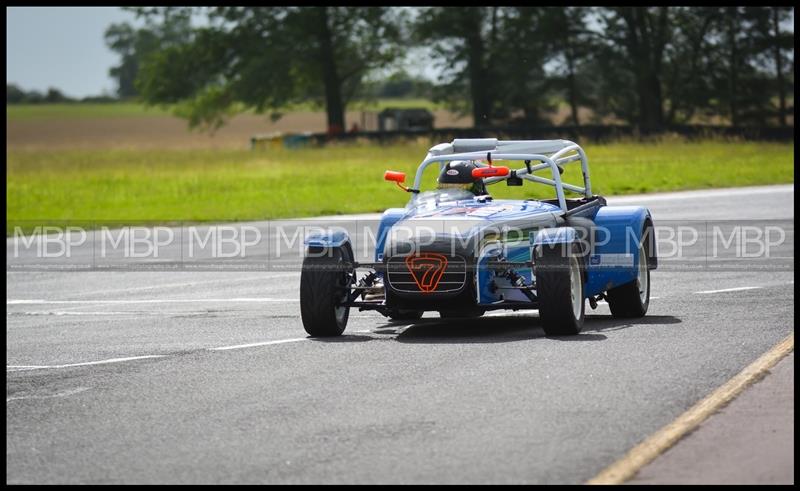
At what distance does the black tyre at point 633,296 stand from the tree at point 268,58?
55407mm

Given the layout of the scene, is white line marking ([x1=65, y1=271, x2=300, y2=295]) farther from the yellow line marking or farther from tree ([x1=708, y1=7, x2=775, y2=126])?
tree ([x1=708, y1=7, x2=775, y2=126])

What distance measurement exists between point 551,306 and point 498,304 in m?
0.41

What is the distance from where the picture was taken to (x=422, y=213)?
39.1 feet

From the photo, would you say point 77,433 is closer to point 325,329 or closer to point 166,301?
point 325,329

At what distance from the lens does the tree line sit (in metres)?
63.9

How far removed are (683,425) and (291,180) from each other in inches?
1224

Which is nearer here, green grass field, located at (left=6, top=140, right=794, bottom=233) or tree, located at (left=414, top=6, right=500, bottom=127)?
green grass field, located at (left=6, top=140, right=794, bottom=233)

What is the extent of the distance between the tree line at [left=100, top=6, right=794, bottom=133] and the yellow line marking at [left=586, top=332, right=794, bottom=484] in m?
53.9

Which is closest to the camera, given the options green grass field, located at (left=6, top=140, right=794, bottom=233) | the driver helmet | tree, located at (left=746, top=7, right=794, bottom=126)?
the driver helmet

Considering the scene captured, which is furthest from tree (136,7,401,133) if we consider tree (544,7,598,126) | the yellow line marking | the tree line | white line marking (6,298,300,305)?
the yellow line marking

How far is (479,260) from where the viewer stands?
11258 millimetres

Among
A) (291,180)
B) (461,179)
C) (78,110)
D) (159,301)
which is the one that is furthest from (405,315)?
(78,110)

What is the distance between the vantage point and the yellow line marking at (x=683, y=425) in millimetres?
6929

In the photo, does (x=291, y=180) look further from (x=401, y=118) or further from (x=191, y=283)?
(x=401, y=118)
